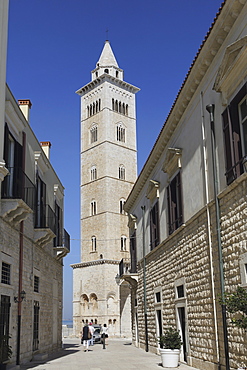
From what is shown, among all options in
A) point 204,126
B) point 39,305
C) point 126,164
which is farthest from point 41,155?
point 126,164

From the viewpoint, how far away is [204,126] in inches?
488

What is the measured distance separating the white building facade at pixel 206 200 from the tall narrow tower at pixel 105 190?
31.8 metres

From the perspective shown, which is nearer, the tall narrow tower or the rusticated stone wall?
the rusticated stone wall

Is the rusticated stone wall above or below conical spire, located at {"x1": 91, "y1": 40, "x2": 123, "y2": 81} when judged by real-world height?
below

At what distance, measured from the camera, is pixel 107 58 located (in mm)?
65000

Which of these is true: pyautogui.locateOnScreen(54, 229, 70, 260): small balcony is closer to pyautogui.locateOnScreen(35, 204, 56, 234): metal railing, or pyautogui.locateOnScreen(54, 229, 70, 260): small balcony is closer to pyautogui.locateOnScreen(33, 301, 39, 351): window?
pyautogui.locateOnScreen(35, 204, 56, 234): metal railing

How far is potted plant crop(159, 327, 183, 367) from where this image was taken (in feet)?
44.4

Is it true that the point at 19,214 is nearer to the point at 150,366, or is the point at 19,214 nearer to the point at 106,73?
the point at 150,366

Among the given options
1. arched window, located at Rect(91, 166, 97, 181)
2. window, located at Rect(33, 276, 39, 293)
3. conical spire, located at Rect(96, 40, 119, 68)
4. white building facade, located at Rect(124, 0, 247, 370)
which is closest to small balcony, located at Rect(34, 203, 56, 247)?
window, located at Rect(33, 276, 39, 293)

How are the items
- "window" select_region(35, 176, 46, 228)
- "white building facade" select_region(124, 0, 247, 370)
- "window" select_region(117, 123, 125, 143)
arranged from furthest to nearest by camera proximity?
"window" select_region(117, 123, 125, 143) < "window" select_region(35, 176, 46, 228) < "white building facade" select_region(124, 0, 247, 370)

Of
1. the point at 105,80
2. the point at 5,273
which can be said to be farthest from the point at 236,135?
the point at 105,80

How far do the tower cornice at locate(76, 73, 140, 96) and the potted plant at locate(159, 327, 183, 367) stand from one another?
49.6m

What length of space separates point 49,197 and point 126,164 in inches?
1447

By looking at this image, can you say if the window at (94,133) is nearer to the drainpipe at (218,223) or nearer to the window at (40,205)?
the window at (40,205)
